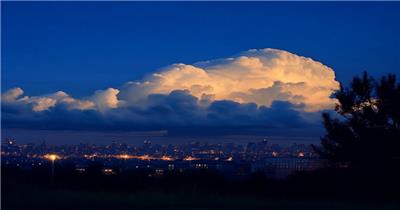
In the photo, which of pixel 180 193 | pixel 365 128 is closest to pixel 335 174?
pixel 365 128

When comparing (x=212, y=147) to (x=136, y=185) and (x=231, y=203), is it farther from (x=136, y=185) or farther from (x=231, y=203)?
(x=231, y=203)

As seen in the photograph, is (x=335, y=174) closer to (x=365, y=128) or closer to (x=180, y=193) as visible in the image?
(x=365, y=128)

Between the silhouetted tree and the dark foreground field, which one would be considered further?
the silhouetted tree

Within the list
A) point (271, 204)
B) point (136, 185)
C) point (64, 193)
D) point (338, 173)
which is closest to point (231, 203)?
point (271, 204)

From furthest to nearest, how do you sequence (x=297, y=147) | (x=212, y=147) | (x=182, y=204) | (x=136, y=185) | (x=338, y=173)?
1. (x=212, y=147)
2. (x=297, y=147)
3. (x=338, y=173)
4. (x=136, y=185)
5. (x=182, y=204)

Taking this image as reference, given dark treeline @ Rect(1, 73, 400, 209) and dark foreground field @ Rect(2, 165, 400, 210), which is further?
dark treeline @ Rect(1, 73, 400, 209)
